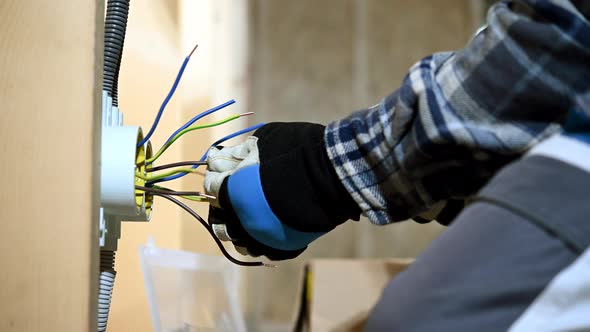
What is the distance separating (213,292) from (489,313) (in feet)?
1.82

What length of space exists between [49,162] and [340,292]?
572 mm

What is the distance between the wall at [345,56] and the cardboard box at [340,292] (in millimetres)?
680

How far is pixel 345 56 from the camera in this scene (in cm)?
178

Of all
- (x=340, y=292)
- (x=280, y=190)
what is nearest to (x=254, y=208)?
(x=280, y=190)

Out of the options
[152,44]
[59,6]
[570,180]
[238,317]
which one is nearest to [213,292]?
[238,317]

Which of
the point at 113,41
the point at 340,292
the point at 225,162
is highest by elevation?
the point at 113,41

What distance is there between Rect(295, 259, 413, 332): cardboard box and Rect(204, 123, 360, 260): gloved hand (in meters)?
0.32

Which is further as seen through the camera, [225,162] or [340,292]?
[340,292]

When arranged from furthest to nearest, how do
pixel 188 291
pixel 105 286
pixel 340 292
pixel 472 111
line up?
1. pixel 340 292
2. pixel 188 291
3. pixel 105 286
4. pixel 472 111

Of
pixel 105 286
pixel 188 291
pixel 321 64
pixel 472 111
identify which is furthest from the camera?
pixel 321 64

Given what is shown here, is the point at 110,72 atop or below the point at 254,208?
atop

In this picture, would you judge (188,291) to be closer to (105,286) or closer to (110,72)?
(105,286)

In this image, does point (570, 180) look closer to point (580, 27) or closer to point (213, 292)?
point (580, 27)

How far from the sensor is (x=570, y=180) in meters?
0.32
